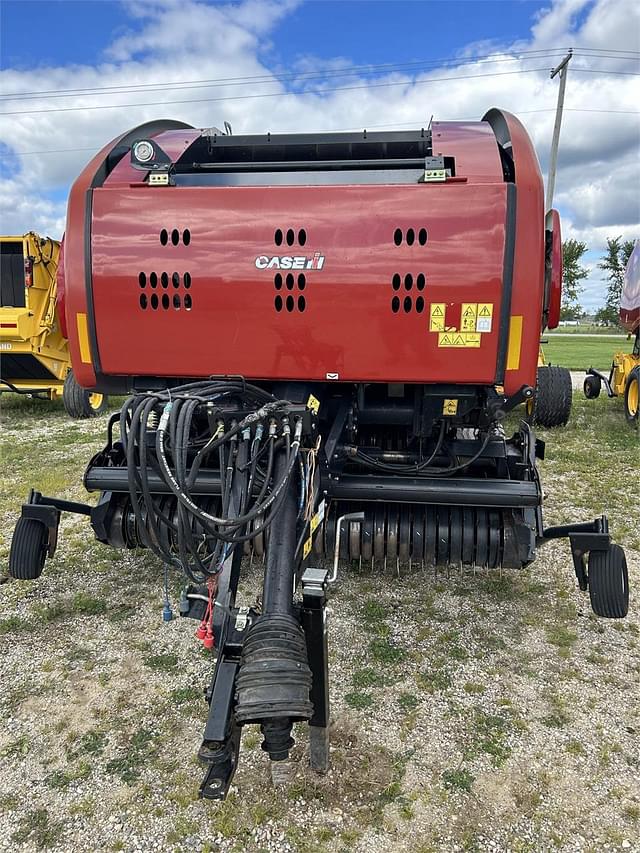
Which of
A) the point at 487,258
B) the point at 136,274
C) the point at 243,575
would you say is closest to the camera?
the point at 487,258

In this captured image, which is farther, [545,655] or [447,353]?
[545,655]

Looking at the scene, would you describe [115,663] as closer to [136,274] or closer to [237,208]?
[136,274]

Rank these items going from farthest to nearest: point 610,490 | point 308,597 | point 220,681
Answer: point 610,490
point 308,597
point 220,681

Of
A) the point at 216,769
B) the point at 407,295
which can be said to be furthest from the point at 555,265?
the point at 216,769

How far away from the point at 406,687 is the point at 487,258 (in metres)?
1.93

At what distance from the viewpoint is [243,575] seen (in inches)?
146

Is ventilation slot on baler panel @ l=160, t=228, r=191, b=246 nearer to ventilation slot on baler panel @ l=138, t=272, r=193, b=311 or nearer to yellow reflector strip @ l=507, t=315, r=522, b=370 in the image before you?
ventilation slot on baler panel @ l=138, t=272, r=193, b=311

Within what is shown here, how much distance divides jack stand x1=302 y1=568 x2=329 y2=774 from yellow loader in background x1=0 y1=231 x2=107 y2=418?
6.48 metres

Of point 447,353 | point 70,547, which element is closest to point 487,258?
point 447,353

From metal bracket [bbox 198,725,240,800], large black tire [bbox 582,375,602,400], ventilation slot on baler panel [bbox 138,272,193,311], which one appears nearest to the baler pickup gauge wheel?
large black tire [bbox 582,375,602,400]

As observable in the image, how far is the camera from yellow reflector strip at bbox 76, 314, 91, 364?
9.50 ft

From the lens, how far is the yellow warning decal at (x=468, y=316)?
8.69ft

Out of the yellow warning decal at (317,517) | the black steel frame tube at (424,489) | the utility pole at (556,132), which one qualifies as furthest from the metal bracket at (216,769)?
the utility pole at (556,132)

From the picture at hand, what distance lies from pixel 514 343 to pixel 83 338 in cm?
204
